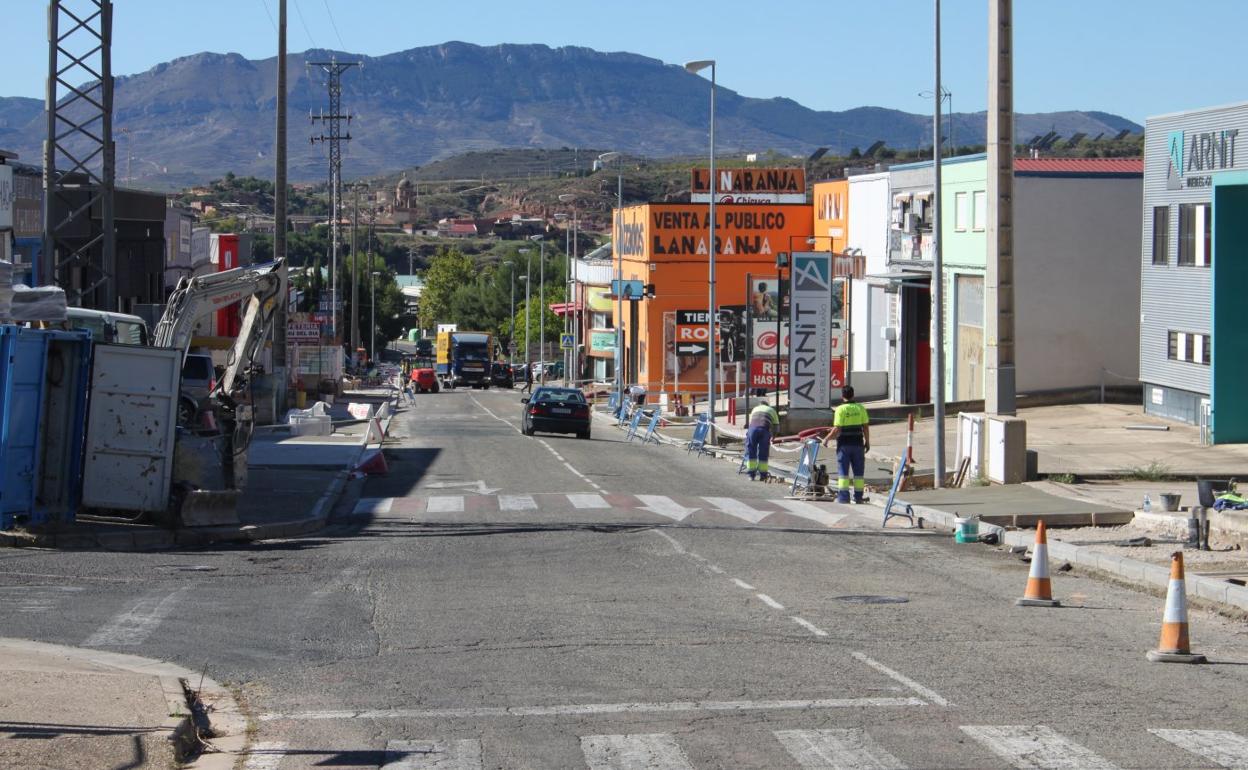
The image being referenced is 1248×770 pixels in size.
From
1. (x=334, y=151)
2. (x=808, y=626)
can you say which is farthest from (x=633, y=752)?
(x=334, y=151)

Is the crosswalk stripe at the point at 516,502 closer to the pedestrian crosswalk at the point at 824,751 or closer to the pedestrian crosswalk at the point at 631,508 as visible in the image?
the pedestrian crosswalk at the point at 631,508

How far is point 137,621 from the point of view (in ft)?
41.2

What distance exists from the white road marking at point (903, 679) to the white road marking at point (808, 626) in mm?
967

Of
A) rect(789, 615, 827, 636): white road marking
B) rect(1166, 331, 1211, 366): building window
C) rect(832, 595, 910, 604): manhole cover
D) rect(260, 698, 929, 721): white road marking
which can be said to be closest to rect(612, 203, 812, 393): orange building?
rect(1166, 331, 1211, 366): building window

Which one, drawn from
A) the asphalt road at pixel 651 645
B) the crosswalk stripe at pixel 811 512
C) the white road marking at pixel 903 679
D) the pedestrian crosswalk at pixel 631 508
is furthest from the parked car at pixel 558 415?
the white road marking at pixel 903 679

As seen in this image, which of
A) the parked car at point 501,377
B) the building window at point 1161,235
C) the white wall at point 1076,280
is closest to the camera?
the building window at point 1161,235

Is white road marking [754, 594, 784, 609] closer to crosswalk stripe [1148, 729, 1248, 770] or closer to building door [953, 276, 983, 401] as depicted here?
crosswalk stripe [1148, 729, 1248, 770]

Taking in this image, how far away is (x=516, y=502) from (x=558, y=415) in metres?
19.2

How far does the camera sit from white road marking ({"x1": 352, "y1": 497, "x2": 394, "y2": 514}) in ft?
74.1

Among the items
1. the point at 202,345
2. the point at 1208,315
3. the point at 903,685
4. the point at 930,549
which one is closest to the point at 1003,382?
the point at 930,549

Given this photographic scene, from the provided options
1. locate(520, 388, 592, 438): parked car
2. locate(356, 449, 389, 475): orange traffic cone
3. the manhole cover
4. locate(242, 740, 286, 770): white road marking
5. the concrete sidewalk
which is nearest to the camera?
the concrete sidewalk

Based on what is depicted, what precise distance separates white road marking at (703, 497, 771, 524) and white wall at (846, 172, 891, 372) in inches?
1271

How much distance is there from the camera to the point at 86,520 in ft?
61.2

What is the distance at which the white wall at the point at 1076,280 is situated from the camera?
43438 millimetres
